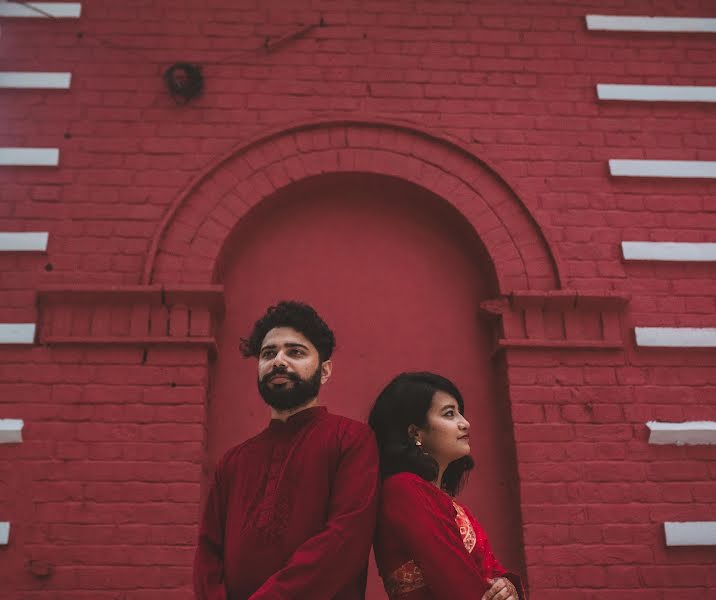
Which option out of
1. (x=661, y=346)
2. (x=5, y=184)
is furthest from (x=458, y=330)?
(x=5, y=184)

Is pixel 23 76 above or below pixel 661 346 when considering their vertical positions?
above

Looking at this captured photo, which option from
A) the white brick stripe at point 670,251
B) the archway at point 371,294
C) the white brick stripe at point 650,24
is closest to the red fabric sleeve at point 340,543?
the archway at point 371,294

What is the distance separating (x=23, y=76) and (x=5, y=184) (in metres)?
0.78

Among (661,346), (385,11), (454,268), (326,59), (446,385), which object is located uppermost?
(385,11)

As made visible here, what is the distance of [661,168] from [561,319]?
129 cm

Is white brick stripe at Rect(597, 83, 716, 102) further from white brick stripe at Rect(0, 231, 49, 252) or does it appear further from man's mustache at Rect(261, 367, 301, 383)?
white brick stripe at Rect(0, 231, 49, 252)

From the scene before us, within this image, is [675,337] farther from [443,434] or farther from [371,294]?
[443,434]

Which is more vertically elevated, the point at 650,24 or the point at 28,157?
the point at 650,24

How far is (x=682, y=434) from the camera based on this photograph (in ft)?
13.9

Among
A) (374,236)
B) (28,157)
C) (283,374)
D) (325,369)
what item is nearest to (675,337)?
(374,236)

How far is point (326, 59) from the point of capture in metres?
5.07

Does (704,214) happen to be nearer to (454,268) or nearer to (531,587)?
(454,268)

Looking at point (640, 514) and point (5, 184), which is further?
point (5, 184)

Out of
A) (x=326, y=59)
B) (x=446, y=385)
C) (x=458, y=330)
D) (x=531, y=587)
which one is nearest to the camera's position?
(x=446, y=385)
